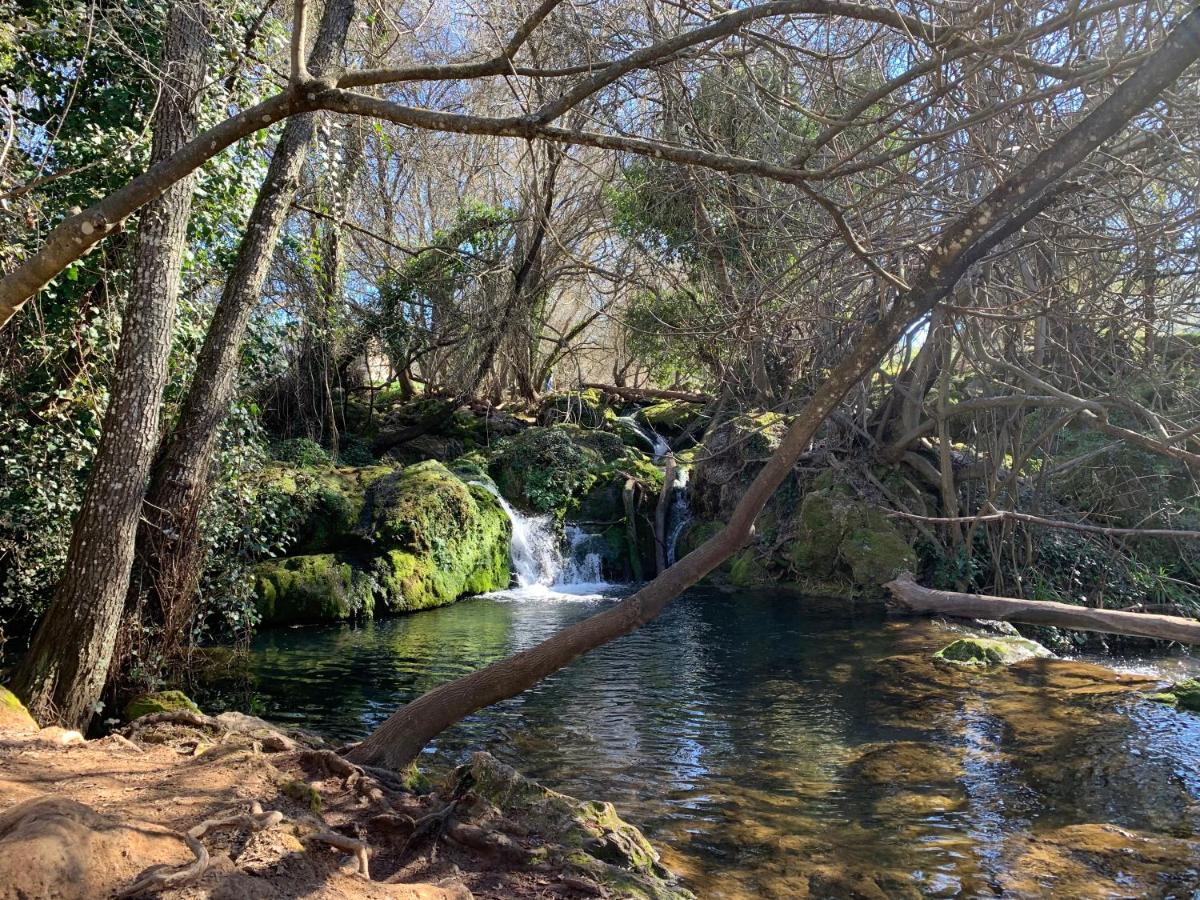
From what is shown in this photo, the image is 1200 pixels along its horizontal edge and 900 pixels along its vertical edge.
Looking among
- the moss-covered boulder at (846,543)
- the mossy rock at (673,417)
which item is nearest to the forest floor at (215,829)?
the moss-covered boulder at (846,543)

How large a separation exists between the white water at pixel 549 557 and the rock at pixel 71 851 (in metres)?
13.0

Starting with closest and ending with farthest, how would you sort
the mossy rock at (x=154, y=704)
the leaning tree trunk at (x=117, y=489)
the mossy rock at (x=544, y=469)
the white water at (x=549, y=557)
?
the leaning tree trunk at (x=117, y=489) < the mossy rock at (x=154, y=704) < the white water at (x=549, y=557) < the mossy rock at (x=544, y=469)

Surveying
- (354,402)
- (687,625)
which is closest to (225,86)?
(687,625)

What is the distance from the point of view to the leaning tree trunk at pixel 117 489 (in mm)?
5988

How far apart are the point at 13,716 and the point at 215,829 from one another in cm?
285

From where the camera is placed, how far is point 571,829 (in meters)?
4.30

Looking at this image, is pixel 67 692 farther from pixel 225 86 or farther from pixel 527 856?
pixel 225 86

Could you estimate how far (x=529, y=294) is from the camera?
17891 mm

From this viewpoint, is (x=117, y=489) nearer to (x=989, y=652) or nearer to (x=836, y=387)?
(x=836, y=387)

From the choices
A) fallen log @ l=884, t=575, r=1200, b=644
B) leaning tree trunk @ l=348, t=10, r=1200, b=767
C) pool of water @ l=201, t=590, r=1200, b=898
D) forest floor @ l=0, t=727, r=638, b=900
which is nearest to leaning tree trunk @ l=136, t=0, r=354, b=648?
pool of water @ l=201, t=590, r=1200, b=898

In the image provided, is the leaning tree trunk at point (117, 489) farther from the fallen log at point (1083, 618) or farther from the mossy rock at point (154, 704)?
the fallen log at point (1083, 618)

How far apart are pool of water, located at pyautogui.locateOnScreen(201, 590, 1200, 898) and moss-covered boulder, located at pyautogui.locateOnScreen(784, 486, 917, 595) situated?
7.44 feet

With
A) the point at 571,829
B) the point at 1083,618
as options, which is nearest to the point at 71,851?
the point at 571,829

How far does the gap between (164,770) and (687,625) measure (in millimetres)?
8873
